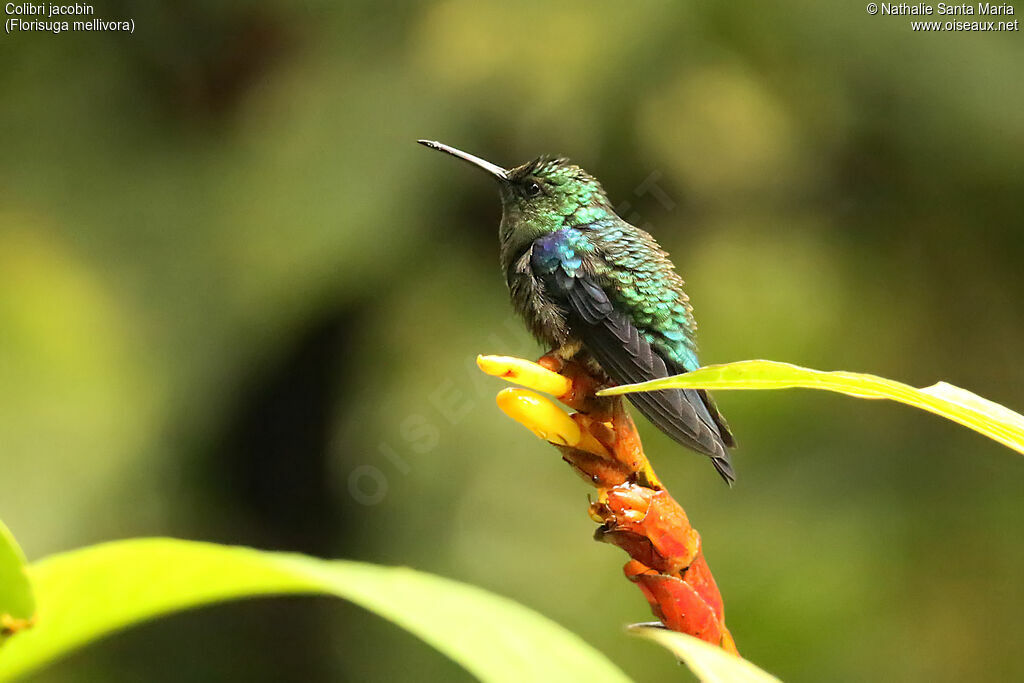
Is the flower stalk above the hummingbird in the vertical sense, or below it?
below

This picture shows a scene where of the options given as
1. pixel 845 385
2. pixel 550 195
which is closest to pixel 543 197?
pixel 550 195

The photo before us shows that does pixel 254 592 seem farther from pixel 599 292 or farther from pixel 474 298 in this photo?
pixel 474 298

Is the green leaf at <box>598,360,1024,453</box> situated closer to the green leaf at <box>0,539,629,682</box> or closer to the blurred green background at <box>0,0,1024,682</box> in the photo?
the green leaf at <box>0,539,629,682</box>

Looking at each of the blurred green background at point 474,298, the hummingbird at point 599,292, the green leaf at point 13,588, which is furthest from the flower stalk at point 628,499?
the blurred green background at point 474,298

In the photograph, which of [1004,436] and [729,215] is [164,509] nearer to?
[729,215]

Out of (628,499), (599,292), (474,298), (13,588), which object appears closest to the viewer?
(13,588)

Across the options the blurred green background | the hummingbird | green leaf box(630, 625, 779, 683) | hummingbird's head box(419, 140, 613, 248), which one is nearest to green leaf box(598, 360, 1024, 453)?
green leaf box(630, 625, 779, 683)

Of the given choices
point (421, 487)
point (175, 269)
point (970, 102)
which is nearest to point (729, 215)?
point (970, 102)
